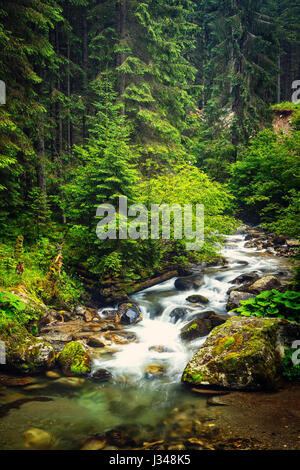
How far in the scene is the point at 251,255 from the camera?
14430 millimetres

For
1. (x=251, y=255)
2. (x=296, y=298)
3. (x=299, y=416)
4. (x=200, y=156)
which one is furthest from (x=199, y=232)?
(x=200, y=156)

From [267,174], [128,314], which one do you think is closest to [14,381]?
[128,314]

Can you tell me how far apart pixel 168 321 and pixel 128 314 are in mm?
1353

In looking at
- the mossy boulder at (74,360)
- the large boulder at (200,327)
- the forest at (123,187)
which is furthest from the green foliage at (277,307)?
the mossy boulder at (74,360)

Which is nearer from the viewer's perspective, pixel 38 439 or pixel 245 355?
pixel 38 439

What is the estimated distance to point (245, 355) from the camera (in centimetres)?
510

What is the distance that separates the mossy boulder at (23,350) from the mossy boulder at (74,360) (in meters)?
0.25

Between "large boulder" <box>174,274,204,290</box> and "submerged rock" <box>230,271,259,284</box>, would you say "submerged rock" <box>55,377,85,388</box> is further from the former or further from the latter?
"submerged rock" <box>230,271,259,284</box>

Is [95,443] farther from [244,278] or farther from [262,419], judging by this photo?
[244,278]

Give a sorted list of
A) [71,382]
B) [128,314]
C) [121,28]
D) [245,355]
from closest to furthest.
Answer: [245,355]
[71,382]
[128,314]
[121,28]

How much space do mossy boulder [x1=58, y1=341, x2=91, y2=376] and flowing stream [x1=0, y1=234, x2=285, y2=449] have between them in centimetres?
24

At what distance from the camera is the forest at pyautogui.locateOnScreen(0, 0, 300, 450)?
673 centimetres

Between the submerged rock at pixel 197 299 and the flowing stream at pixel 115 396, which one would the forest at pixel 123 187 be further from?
the flowing stream at pixel 115 396

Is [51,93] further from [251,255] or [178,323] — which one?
[251,255]
